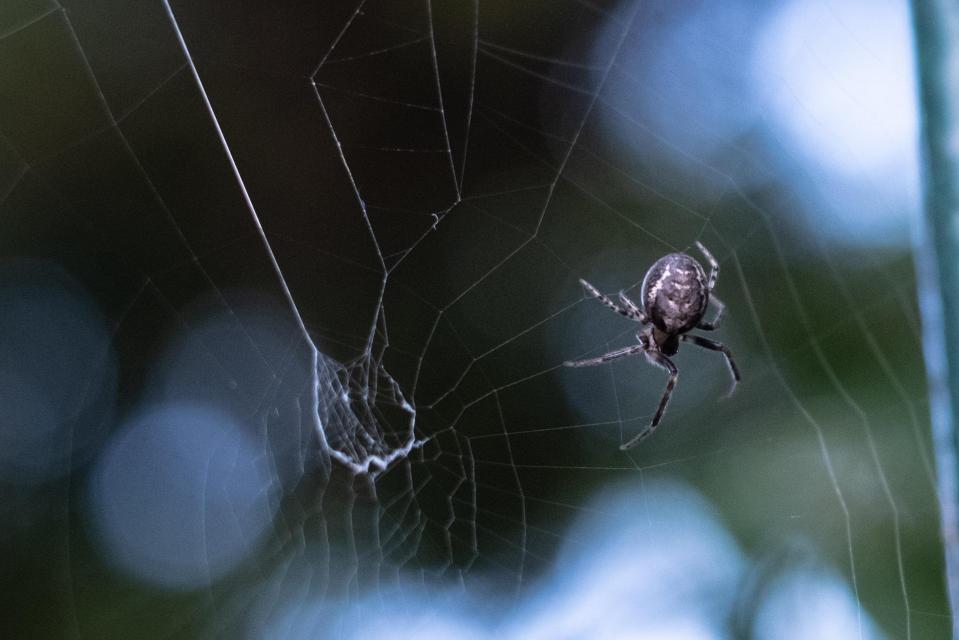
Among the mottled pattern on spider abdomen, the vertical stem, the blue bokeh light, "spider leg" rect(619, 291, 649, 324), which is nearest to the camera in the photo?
the vertical stem

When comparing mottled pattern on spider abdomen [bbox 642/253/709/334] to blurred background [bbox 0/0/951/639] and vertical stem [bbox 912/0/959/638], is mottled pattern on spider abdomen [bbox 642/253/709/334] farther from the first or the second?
vertical stem [bbox 912/0/959/638]

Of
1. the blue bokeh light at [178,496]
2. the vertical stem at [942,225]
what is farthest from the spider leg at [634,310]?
the vertical stem at [942,225]

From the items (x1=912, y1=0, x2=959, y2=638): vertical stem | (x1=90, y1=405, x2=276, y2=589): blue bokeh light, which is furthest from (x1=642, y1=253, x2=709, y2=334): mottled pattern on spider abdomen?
(x1=912, y1=0, x2=959, y2=638): vertical stem

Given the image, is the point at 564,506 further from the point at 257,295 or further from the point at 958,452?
the point at 958,452

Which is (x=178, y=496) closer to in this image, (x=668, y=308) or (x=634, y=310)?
(x=634, y=310)

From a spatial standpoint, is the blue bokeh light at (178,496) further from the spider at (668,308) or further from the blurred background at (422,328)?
the spider at (668,308)

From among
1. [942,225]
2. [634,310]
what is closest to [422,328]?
[634,310]

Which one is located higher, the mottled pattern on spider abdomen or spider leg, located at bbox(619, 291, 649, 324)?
the mottled pattern on spider abdomen
